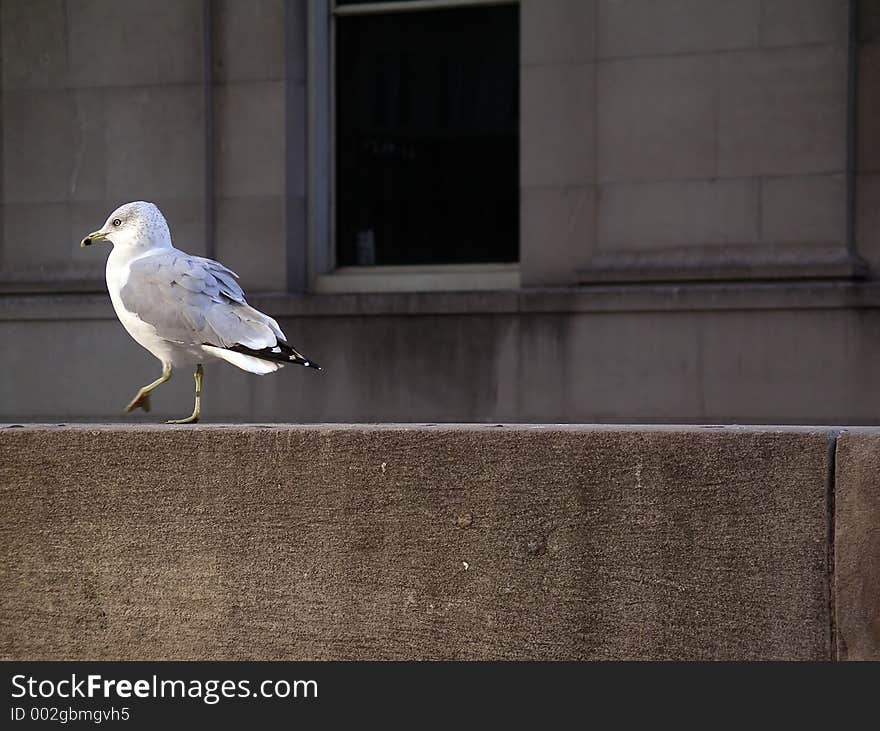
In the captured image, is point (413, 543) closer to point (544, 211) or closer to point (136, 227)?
point (136, 227)

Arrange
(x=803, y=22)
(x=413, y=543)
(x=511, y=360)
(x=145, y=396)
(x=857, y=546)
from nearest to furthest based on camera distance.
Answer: (x=857, y=546), (x=413, y=543), (x=145, y=396), (x=803, y=22), (x=511, y=360)

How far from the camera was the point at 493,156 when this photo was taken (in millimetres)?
11555

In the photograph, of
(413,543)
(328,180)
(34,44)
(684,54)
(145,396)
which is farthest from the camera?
(34,44)

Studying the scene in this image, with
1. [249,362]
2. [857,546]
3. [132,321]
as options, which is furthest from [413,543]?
[132,321]

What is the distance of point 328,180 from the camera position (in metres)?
11.9

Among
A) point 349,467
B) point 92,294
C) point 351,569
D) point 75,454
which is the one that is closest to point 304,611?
point 351,569

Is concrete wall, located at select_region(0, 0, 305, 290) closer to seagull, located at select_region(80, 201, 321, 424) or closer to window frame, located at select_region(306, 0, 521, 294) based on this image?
window frame, located at select_region(306, 0, 521, 294)

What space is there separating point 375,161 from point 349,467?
796cm

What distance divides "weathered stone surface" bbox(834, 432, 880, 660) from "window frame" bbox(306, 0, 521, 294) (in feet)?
25.6

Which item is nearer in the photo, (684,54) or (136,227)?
(136,227)

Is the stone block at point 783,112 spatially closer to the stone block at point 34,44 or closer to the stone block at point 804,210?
the stone block at point 804,210

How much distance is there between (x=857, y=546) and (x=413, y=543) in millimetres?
1283

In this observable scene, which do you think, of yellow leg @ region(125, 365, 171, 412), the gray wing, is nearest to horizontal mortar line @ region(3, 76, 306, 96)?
the gray wing

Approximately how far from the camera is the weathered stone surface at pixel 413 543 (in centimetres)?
397
